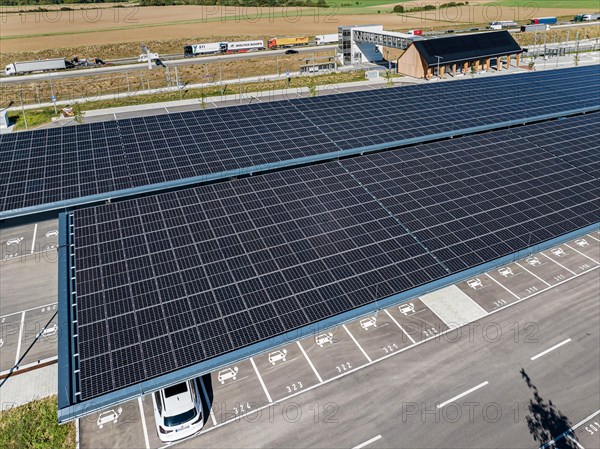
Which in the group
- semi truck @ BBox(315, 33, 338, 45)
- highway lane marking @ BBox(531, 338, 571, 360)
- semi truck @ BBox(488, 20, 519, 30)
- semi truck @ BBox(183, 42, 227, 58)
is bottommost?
highway lane marking @ BBox(531, 338, 571, 360)

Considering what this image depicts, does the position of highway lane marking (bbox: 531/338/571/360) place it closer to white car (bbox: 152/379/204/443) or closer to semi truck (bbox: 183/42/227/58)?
white car (bbox: 152/379/204/443)

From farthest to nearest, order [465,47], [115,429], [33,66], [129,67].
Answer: [129,67]
[33,66]
[465,47]
[115,429]

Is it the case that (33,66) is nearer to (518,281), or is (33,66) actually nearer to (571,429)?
(518,281)

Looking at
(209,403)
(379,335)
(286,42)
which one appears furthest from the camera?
(286,42)

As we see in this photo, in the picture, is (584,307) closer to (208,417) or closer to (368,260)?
(368,260)

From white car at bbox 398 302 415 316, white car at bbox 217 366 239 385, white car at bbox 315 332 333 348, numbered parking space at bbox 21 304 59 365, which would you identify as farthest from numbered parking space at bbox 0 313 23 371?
white car at bbox 398 302 415 316

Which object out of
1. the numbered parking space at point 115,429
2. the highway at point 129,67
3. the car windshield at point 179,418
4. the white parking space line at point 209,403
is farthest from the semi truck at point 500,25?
the numbered parking space at point 115,429

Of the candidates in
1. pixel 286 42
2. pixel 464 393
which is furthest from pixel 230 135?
pixel 286 42

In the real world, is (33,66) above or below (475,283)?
above
